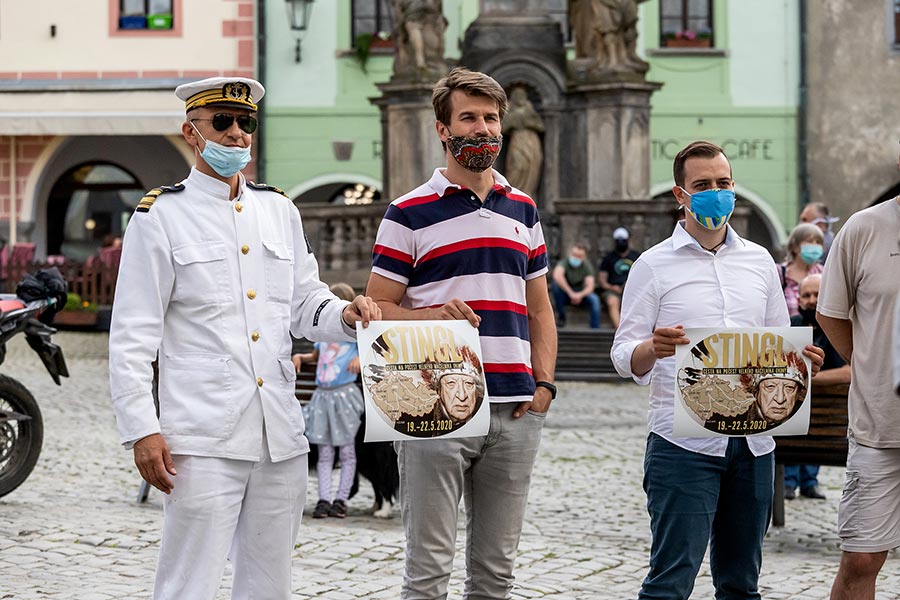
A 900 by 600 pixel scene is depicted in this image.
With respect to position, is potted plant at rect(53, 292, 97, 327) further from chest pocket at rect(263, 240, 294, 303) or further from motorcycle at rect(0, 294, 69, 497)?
chest pocket at rect(263, 240, 294, 303)

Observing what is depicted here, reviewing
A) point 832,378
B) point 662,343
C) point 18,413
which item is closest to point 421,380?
point 662,343

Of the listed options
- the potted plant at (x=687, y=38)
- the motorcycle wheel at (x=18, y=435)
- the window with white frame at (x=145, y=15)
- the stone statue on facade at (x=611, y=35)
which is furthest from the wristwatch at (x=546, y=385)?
the window with white frame at (x=145, y=15)

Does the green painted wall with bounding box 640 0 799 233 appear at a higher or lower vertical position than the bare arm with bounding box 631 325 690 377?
higher

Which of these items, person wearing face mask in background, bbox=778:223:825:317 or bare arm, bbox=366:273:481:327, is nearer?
bare arm, bbox=366:273:481:327

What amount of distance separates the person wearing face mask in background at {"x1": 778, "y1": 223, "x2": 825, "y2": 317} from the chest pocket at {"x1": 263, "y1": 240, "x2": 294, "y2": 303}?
5.82 m

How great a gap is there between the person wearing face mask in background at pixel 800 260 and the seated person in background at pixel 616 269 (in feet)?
32.9

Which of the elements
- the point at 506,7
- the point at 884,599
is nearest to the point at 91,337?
the point at 506,7

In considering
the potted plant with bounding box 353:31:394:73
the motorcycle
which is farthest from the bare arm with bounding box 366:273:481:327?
the potted plant with bounding box 353:31:394:73

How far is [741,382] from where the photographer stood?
5.55 metres

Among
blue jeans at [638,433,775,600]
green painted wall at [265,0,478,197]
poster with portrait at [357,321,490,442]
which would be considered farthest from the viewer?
green painted wall at [265,0,478,197]

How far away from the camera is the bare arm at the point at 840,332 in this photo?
5.89 metres

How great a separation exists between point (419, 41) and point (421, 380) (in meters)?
17.0

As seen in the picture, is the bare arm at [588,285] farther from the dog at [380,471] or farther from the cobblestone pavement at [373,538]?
the dog at [380,471]

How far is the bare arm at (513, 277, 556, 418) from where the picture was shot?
214 inches
